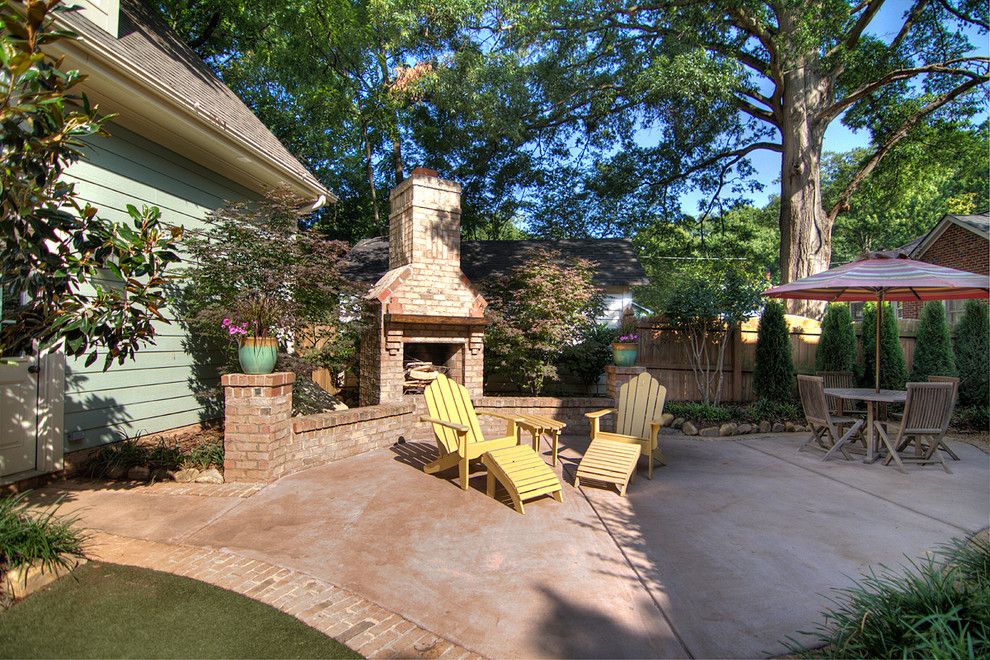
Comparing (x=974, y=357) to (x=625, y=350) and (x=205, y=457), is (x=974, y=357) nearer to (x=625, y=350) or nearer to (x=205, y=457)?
(x=625, y=350)

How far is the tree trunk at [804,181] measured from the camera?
1134 cm

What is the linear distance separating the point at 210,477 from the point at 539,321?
494 centimetres

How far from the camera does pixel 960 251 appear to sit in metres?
12.8

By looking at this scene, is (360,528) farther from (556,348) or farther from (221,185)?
(221,185)

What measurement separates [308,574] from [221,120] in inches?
202

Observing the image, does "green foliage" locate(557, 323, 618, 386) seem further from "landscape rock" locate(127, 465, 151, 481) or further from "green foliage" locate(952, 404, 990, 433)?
"landscape rock" locate(127, 465, 151, 481)

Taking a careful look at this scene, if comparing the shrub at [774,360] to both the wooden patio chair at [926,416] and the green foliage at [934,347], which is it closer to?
the green foliage at [934,347]

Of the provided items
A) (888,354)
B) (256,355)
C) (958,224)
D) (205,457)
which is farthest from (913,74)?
(205,457)

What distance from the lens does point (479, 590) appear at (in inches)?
113

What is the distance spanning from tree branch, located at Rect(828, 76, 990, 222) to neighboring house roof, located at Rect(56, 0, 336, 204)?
12.3 m

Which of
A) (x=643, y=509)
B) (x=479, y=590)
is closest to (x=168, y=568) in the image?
(x=479, y=590)

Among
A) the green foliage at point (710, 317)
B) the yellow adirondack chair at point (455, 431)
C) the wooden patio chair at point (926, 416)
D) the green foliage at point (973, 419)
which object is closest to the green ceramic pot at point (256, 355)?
the yellow adirondack chair at point (455, 431)

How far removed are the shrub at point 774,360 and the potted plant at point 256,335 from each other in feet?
27.2

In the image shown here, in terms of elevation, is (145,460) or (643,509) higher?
(145,460)
